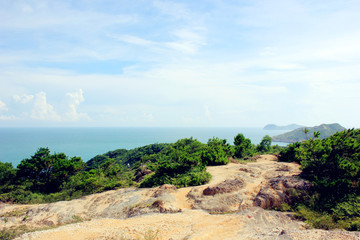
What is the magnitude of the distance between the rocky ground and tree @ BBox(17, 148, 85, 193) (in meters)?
6.69

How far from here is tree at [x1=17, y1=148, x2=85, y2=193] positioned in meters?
21.4

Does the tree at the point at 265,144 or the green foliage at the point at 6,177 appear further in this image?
the tree at the point at 265,144

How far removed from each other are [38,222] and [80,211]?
7.33ft

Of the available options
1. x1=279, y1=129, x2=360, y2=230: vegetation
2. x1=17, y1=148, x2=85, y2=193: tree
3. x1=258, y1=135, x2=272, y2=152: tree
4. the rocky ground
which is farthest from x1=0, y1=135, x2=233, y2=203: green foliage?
x1=258, y1=135, x2=272, y2=152: tree

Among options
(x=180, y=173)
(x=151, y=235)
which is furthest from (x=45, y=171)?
(x=151, y=235)

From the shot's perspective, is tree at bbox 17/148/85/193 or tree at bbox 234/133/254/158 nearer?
tree at bbox 17/148/85/193

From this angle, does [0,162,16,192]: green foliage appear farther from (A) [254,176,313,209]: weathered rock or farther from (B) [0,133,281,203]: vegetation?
(A) [254,176,313,209]: weathered rock

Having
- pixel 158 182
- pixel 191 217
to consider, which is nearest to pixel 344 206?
pixel 191 217

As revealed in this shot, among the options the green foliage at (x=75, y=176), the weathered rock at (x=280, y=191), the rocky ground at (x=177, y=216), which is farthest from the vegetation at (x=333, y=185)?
the green foliage at (x=75, y=176)

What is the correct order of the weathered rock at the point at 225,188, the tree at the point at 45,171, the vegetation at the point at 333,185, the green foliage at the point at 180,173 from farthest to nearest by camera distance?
the tree at the point at 45,171, the green foliage at the point at 180,173, the weathered rock at the point at 225,188, the vegetation at the point at 333,185

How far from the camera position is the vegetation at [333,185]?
9594 millimetres

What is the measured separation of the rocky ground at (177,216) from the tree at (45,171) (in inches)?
263

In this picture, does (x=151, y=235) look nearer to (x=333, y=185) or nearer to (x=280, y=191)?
(x=280, y=191)

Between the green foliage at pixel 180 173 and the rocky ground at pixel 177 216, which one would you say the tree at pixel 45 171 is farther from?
the green foliage at pixel 180 173
